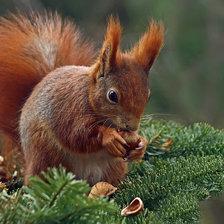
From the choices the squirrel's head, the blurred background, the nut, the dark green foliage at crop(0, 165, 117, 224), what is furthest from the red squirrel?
the blurred background

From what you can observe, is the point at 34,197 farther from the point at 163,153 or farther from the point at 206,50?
the point at 206,50

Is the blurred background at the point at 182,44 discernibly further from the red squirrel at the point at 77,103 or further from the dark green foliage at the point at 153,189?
the red squirrel at the point at 77,103

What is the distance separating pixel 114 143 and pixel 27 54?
0.62 metres

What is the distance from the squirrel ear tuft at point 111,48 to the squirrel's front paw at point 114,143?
21cm

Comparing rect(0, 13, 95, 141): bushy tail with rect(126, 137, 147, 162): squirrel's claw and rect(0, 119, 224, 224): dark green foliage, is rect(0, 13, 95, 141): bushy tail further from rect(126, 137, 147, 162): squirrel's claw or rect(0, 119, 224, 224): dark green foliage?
rect(126, 137, 147, 162): squirrel's claw

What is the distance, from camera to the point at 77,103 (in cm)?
141

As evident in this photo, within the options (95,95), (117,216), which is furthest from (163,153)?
(117,216)

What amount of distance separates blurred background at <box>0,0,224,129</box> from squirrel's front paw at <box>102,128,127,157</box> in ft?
6.50

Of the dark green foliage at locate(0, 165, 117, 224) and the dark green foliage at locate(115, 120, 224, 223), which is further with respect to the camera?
the dark green foliage at locate(115, 120, 224, 223)

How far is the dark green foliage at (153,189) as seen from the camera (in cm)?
78

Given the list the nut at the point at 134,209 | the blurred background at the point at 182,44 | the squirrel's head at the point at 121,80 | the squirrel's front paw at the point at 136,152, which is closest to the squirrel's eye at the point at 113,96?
the squirrel's head at the point at 121,80

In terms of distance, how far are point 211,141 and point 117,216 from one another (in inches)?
28.0

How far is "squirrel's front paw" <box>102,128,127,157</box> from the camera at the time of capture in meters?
1.29

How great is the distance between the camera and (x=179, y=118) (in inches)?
137
